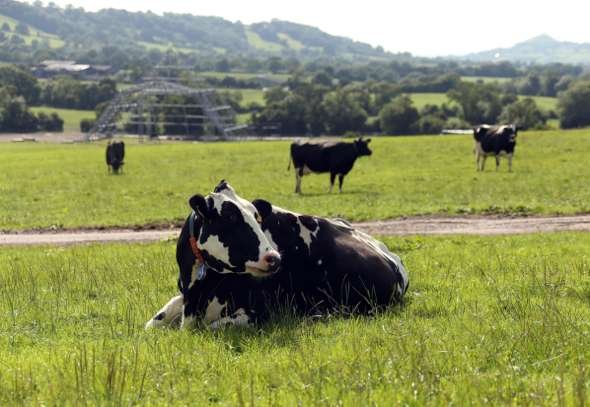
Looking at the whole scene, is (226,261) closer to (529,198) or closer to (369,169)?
(529,198)

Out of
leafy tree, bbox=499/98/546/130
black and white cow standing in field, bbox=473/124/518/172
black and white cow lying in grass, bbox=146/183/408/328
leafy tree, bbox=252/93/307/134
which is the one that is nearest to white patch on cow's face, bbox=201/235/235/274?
black and white cow lying in grass, bbox=146/183/408/328

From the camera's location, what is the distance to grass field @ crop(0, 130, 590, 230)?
29.3m

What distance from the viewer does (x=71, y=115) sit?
186 m

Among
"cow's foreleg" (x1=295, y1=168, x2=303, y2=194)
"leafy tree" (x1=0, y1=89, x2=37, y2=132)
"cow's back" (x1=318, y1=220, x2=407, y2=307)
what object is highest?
"cow's back" (x1=318, y1=220, x2=407, y2=307)

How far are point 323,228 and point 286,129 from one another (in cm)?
15301

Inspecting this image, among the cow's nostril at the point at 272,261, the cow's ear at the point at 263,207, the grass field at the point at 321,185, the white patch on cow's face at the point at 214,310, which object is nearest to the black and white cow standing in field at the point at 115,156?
the grass field at the point at 321,185

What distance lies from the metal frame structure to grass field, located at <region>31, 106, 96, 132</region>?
12.3 metres

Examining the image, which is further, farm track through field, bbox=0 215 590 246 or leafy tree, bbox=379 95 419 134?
leafy tree, bbox=379 95 419 134

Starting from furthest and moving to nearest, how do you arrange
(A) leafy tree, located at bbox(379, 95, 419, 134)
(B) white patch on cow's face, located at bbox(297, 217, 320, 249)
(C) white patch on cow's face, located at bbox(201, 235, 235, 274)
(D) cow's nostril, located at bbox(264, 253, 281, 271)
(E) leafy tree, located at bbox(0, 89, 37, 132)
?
1. (E) leafy tree, located at bbox(0, 89, 37, 132)
2. (A) leafy tree, located at bbox(379, 95, 419, 134)
3. (B) white patch on cow's face, located at bbox(297, 217, 320, 249)
4. (C) white patch on cow's face, located at bbox(201, 235, 235, 274)
5. (D) cow's nostril, located at bbox(264, 253, 281, 271)

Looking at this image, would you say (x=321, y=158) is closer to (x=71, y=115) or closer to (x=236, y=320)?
(x=236, y=320)

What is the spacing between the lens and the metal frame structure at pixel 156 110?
514ft

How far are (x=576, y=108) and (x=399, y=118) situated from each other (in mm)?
31575

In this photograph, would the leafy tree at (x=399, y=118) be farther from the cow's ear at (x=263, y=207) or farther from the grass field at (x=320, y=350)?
the cow's ear at (x=263, y=207)

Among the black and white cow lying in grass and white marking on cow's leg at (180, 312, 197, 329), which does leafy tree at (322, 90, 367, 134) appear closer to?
the black and white cow lying in grass
